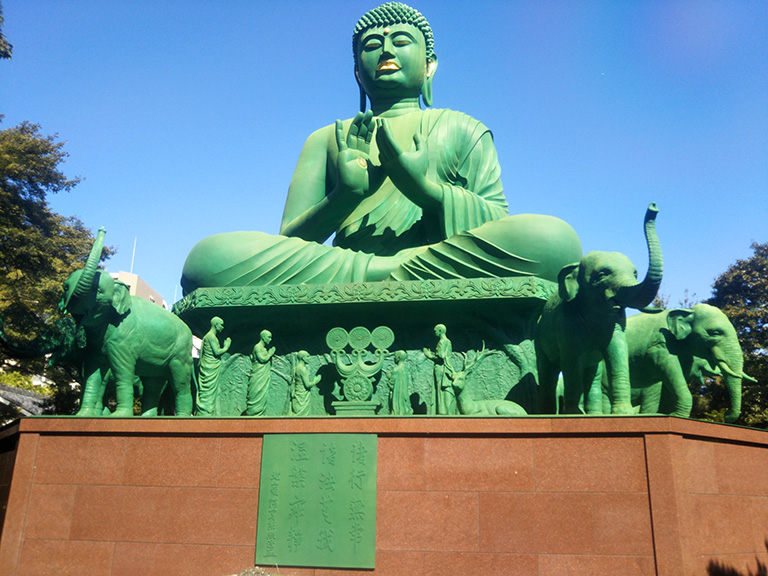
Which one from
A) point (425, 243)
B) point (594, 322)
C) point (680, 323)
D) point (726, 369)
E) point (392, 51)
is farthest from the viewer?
point (392, 51)

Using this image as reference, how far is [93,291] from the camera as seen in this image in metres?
6.31

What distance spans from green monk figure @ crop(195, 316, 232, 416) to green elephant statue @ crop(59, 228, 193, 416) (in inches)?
7.4

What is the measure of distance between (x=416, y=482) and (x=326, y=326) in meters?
2.84

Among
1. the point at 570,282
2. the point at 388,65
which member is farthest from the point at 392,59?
the point at 570,282

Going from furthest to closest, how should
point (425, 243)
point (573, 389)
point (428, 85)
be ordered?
point (428, 85) < point (425, 243) < point (573, 389)

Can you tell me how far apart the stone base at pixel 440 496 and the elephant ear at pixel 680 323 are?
4.11ft

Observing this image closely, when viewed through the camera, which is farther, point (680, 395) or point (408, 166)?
point (408, 166)

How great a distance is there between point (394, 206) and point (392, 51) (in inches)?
89.8

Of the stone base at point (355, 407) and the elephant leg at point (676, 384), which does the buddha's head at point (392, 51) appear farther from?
the elephant leg at point (676, 384)

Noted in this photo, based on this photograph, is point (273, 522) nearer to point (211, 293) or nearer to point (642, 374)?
point (211, 293)

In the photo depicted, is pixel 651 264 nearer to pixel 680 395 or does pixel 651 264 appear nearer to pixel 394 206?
pixel 680 395

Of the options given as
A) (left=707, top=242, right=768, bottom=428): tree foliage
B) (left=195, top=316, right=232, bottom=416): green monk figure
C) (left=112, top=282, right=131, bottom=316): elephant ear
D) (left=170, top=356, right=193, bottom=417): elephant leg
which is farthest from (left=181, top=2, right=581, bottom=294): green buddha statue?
(left=707, top=242, right=768, bottom=428): tree foliage

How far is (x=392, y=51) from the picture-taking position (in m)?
9.98

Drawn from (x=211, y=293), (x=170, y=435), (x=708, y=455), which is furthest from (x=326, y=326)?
(x=708, y=455)
